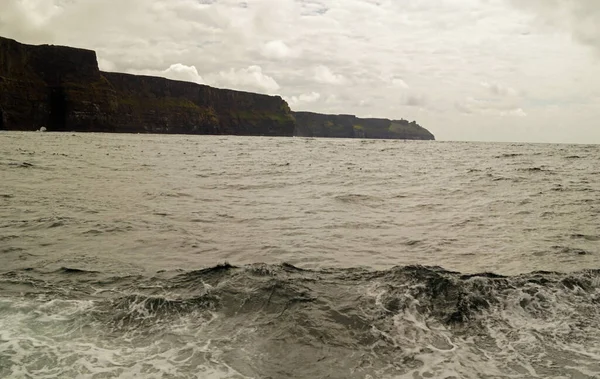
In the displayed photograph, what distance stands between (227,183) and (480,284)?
13.4 meters

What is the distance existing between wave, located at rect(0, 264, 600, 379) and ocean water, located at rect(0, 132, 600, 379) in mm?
24

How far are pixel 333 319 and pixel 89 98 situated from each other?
125 meters

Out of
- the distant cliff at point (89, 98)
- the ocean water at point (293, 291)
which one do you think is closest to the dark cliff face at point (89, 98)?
the distant cliff at point (89, 98)

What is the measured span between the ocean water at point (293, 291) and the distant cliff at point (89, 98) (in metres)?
101

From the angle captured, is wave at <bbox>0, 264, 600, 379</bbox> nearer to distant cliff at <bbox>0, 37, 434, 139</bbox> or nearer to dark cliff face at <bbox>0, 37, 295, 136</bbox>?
distant cliff at <bbox>0, 37, 434, 139</bbox>

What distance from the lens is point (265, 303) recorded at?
5.88m

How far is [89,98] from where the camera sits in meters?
113

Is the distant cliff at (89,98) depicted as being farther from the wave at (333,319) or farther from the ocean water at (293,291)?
the wave at (333,319)

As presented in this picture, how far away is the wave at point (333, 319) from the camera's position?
14.6 ft

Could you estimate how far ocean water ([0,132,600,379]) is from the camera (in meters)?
4.46

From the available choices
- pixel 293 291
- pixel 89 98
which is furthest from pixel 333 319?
pixel 89 98

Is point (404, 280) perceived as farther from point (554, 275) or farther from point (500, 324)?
point (554, 275)

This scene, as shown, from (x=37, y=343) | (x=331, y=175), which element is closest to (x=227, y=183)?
(x=331, y=175)

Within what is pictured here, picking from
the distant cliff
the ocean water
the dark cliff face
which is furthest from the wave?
the dark cliff face
